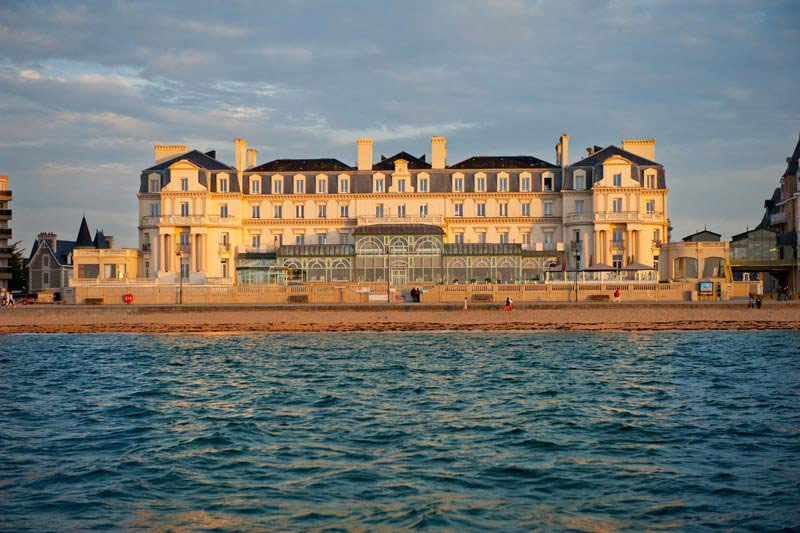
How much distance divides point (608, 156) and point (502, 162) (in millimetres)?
10090

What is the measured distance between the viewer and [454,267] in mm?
65250

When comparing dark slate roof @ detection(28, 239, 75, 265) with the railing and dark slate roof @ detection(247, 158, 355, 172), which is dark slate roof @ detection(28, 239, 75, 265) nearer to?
dark slate roof @ detection(247, 158, 355, 172)

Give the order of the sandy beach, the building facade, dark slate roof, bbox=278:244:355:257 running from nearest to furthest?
the sandy beach, dark slate roof, bbox=278:244:355:257, the building facade

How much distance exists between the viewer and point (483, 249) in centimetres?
6562

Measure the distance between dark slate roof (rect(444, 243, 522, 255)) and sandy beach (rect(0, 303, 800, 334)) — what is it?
1992cm

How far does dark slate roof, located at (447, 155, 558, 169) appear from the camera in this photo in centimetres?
7431

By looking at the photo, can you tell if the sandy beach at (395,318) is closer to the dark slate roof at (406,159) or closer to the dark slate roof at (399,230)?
the dark slate roof at (399,230)

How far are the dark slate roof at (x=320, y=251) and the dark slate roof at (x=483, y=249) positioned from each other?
335 inches

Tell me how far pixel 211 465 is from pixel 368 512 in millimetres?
4109

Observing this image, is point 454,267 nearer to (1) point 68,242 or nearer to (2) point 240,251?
(2) point 240,251

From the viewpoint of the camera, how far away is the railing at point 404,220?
234 feet

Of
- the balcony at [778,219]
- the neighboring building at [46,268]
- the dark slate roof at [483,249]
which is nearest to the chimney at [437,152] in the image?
the dark slate roof at [483,249]

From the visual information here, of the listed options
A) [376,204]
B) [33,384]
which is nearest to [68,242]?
[376,204]

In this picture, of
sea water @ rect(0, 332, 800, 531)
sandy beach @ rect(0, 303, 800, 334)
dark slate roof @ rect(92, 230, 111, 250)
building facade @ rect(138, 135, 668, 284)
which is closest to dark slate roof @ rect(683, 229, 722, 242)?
building facade @ rect(138, 135, 668, 284)
